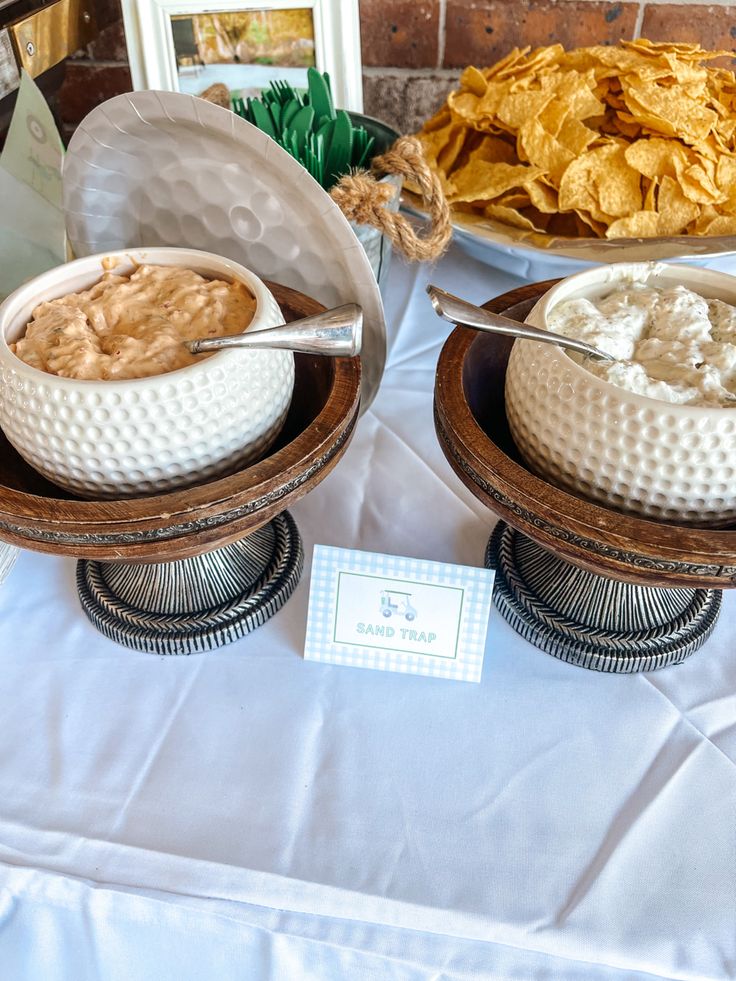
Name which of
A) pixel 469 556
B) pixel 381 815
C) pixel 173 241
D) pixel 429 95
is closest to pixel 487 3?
pixel 429 95

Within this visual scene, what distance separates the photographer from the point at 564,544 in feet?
1.50

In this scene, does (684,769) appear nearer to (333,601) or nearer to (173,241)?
(333,601)

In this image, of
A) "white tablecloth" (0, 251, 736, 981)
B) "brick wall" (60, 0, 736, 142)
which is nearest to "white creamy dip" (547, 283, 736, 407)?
"white tablecloth" (0, 251, 736, 981)

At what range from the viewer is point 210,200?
637 millimetres

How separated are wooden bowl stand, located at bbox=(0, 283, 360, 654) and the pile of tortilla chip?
0.40 meters

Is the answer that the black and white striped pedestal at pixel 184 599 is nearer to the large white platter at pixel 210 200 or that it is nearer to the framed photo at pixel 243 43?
the large white platter at pixel 210 200

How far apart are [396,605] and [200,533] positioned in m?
0.17

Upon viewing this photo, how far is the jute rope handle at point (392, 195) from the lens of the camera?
2.06ft

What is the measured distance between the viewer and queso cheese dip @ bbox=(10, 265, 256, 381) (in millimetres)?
495

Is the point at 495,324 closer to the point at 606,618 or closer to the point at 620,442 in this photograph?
the point at 620,442

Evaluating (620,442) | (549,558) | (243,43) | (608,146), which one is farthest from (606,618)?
(243,43)

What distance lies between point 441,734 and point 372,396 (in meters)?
0.28

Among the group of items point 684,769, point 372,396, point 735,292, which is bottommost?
point 684,769

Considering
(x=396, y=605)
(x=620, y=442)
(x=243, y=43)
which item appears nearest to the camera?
(x=620, y=442)
